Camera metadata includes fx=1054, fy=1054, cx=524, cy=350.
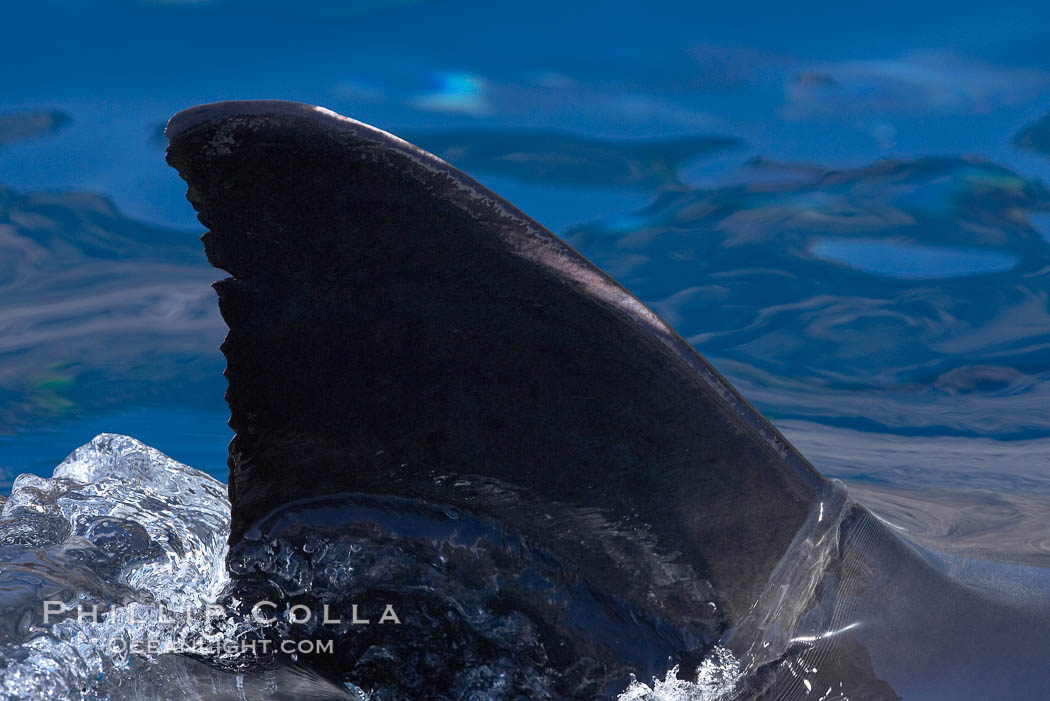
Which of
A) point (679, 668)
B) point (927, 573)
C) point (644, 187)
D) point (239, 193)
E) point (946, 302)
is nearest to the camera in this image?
point (239, 193)

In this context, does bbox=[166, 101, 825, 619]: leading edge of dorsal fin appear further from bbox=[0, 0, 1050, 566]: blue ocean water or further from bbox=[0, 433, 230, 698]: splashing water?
bbox=[0, 0, 1050, 566]: blue ocean water

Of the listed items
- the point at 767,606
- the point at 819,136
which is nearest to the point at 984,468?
the point at 819,136

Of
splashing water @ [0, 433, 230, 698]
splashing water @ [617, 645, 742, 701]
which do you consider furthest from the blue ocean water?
splashing water @ [617, 645, 742, 701]

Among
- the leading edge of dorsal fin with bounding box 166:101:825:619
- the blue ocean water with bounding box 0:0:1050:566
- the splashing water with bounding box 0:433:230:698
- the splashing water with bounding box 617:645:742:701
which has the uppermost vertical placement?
the blue ocean water with bounding box 0:0:1050:566

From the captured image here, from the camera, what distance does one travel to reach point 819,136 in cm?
691

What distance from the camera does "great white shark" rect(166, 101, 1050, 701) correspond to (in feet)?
6.22

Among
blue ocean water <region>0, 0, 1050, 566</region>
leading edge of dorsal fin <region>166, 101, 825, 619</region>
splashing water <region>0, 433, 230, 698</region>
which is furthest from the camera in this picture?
blue ocean water <region>0, 0, 1050, 566</region>

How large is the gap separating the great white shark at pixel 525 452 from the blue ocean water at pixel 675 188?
114 inches

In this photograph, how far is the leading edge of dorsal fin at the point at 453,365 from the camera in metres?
1.86

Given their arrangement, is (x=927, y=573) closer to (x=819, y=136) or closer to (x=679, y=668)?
(x=679, y=668)

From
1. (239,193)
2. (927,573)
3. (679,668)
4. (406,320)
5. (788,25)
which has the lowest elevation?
(679,668)

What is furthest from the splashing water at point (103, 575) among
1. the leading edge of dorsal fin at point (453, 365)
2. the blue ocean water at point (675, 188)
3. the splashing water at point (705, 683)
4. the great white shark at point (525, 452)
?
the blue ocean water at point (675, 188)

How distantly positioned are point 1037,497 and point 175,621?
3770mm

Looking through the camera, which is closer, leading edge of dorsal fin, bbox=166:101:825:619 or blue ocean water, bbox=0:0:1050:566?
leading edge of dorsal fin, bbox=166:101:825:619
